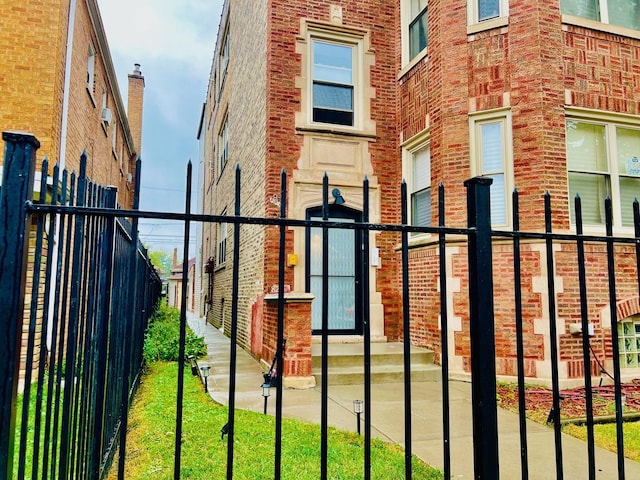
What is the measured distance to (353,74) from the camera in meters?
8.91

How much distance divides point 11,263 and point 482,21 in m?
7.79

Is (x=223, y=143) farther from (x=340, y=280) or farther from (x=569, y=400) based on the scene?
(x=569, y=400)

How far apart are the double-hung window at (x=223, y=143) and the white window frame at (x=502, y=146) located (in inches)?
325

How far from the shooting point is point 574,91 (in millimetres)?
6957

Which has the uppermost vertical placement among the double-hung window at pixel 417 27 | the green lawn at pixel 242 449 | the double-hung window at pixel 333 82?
the double-hung window at pixel 417 27

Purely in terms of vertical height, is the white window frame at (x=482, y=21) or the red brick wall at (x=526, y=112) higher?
the white window frame at (x=482, y=21)

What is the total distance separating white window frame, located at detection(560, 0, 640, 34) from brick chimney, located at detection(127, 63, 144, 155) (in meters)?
20.4

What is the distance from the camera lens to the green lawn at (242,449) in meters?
3.13

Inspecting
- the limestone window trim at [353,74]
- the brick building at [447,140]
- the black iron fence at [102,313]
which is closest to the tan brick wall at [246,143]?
the brick building at [447,140]

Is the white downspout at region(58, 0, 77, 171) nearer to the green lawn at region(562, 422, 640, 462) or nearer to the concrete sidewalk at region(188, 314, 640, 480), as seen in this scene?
the concrete sidewalk at region(188, 314, 640, 480)

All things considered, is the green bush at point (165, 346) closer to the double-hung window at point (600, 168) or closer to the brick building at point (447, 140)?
the brick building at point (447, 140)

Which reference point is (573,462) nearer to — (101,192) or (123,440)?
(123,440)

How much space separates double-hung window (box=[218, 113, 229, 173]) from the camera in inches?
545

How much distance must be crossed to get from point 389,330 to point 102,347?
6891 millimetres
